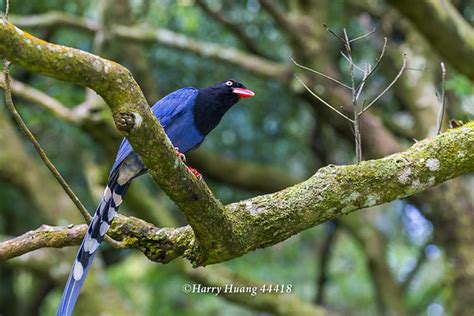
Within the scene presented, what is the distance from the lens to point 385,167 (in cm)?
319

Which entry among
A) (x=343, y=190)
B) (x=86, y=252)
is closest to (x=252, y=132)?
(x=86, y=252)

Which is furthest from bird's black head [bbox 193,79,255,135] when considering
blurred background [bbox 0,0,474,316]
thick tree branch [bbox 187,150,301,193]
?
thick tree branch [bbox 187,150,301,193]

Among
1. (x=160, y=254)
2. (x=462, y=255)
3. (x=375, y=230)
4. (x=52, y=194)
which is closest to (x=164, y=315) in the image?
(x=52, y=194)

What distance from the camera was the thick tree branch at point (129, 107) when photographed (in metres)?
2.21

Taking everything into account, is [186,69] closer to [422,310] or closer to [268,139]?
[268,139]

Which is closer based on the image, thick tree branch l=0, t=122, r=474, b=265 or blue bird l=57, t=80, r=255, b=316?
thick tree branch l=0, t=122, r=474, b=265

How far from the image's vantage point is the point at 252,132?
30.1 feet

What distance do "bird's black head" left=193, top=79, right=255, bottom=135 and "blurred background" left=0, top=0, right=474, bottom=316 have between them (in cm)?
214

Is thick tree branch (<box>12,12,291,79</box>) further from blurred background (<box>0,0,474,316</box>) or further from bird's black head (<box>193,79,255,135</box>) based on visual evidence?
bird's black head (<box>193,79,255,135</box>)

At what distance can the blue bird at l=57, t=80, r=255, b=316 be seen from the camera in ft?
11.4

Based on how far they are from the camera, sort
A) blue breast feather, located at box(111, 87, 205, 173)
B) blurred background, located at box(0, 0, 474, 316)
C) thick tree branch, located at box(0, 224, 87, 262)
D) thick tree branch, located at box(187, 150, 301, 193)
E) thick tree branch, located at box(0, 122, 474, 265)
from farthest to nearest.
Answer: thick tree branch, located at box(187, 150, 301, 193) → blurred background, located at box(0, 0, 474, 316) → blue breast feather, located at box(111, 87, 205, 173) → thick tree branch, located at box(0, 224, 87, 262) → thick tree branch, located at box(0, 122, 474, 265)

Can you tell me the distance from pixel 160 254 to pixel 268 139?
20.1 ft

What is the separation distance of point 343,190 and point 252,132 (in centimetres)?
607

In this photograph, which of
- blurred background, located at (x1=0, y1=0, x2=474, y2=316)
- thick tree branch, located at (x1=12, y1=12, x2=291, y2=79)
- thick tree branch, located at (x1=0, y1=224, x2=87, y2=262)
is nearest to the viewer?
thick tree branch, located at (x1=0, y1=224, x2=87, y2=262)
